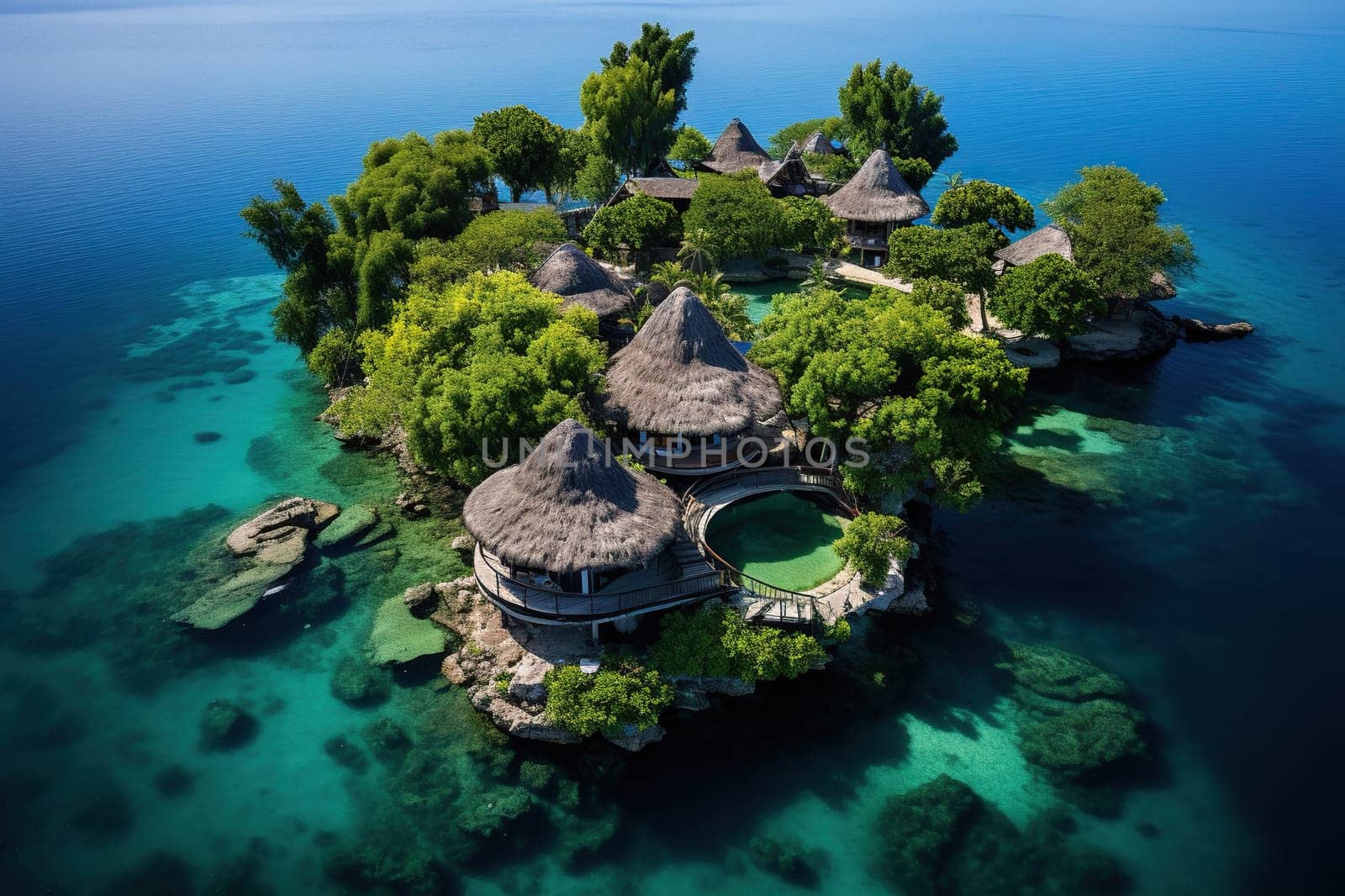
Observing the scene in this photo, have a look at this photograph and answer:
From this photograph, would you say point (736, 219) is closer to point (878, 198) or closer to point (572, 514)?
point (878, 198)

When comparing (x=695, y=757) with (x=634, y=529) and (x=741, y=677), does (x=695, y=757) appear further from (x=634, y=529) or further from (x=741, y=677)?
(x=634, y=529)

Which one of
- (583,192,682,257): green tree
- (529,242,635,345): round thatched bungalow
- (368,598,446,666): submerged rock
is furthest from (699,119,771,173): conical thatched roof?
(368,598,446,666): submerged rock

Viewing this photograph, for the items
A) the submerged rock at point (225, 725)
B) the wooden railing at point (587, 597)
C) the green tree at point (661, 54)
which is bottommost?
the submerged rock at point (225, 725)

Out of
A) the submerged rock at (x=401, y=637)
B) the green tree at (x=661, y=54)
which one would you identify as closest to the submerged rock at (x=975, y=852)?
the submerged rock at (x=401, y=637)

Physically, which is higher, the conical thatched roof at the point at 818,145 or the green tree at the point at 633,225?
the conical thatched roof at the point at 818,145

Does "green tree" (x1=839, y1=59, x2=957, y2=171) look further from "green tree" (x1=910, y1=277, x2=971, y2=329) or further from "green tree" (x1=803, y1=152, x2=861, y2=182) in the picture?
"green tree" (x1=910, y1=277, x2=971, y2=329)

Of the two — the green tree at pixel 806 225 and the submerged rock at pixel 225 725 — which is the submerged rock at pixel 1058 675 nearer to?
the submerged rock at pixel 225 725

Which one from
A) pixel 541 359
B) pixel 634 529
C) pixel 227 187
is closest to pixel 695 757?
pixel 634 529
